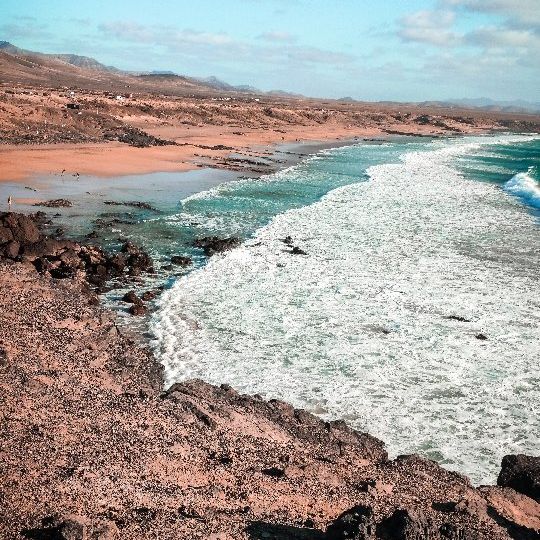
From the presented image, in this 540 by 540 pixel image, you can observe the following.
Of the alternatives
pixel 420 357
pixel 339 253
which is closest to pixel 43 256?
pixel 339 253

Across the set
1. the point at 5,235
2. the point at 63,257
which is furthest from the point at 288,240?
the point at 5,235

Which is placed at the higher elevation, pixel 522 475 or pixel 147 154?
pixel 147 154

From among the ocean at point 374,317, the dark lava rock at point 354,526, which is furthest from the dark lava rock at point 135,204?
the dark lava rock at point 354,526

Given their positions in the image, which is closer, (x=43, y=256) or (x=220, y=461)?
(x=220, y=461)

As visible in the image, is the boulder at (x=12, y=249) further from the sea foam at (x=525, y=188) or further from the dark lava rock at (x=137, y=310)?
the sea foam at (x=525, y=188)

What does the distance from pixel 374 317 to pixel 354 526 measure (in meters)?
8.81

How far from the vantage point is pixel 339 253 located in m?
20.0

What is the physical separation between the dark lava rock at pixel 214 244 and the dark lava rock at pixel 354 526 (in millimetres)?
13840

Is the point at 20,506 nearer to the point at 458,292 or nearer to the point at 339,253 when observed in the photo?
the point at 458,292

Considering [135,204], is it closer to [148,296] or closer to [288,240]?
[288,240]

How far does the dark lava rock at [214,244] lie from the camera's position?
19500 mm

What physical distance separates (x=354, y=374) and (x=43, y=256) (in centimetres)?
1037

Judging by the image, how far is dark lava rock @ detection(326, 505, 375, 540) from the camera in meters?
5.59

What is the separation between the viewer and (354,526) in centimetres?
569
